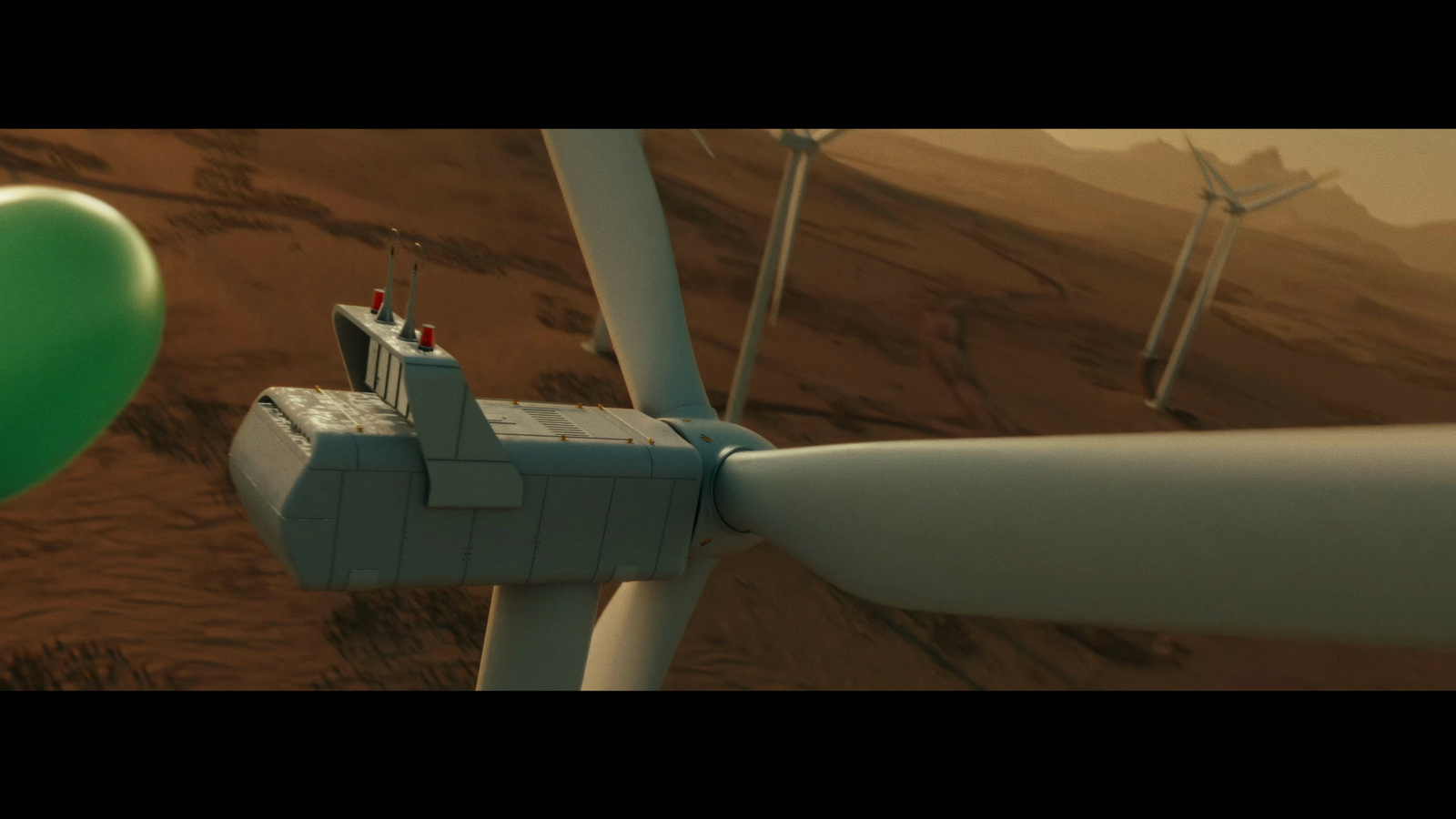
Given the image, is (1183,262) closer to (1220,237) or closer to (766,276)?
(1220,237)

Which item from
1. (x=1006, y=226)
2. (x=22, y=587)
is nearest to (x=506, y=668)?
(x=22, y=587)

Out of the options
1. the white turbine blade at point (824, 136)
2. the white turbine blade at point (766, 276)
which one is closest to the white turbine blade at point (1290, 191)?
the white turbine blade at point (824, 136)

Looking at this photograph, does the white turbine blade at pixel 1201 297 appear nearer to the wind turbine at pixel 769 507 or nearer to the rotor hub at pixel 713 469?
the rotor hub at pixel 713 469

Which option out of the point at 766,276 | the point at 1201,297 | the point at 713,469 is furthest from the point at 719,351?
the point at 713,469

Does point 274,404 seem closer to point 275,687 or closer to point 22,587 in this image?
point 275,687

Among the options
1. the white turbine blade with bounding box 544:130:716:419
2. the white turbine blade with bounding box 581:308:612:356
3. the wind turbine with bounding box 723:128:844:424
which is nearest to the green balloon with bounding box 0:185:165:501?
the white turbine blade with bounding box 544:130:716:419

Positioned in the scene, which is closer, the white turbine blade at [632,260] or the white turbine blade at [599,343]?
the white turbine blade at [632,260]

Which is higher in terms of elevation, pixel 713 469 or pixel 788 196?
pixel 788 196
